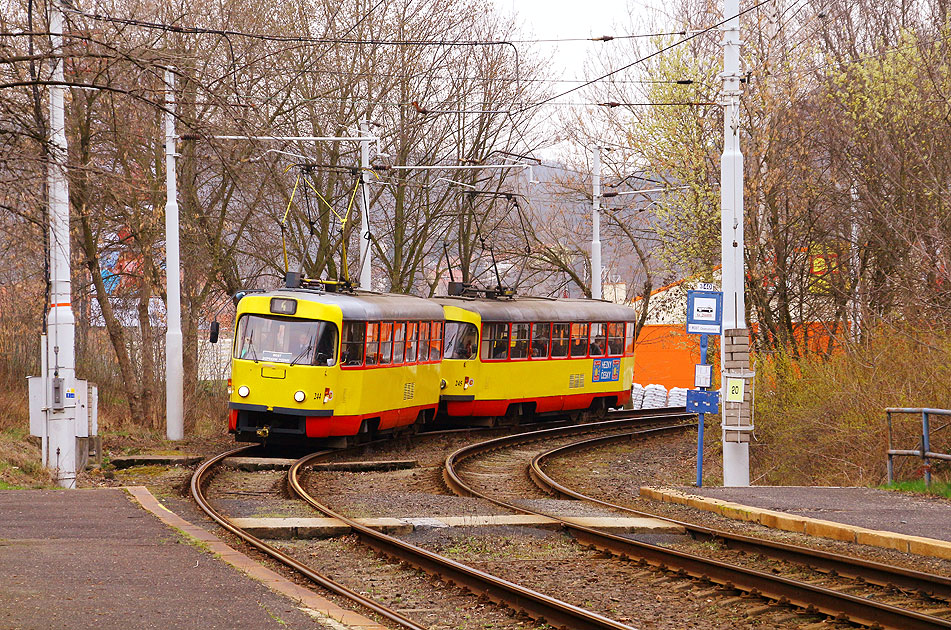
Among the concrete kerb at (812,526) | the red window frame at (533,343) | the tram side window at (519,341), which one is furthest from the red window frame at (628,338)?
the concrete kerb at (812,526)

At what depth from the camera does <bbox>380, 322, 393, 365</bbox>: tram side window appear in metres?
22.3

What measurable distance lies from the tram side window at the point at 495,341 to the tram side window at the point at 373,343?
479cm

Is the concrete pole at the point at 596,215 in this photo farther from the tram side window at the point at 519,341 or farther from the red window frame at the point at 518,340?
the tram side window at the point at 519,341

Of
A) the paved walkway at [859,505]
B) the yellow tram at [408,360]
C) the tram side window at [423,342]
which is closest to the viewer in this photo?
the paved walkway at [859,505]

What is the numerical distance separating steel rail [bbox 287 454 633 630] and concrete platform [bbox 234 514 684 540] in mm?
260

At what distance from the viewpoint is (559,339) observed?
2905cm

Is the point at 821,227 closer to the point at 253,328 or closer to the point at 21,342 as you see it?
the point at 253,328

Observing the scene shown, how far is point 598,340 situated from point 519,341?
3780 mm

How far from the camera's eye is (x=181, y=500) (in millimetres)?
14438

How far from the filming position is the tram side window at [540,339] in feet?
92.2

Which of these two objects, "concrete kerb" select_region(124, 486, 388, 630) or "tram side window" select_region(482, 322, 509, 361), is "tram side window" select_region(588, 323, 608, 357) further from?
"concrete kerb" select_region(124, 486, 388, 630)

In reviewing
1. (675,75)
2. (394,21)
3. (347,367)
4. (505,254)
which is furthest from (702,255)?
(505,254)

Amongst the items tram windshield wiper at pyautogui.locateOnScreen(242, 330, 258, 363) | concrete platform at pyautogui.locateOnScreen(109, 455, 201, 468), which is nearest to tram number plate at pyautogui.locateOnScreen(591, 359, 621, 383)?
tram windshield wiper at pyautogui.locateOnScreen(242, 330, 258, 363)

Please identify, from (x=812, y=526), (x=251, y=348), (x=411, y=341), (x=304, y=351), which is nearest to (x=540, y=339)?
(x=411, y=341)
